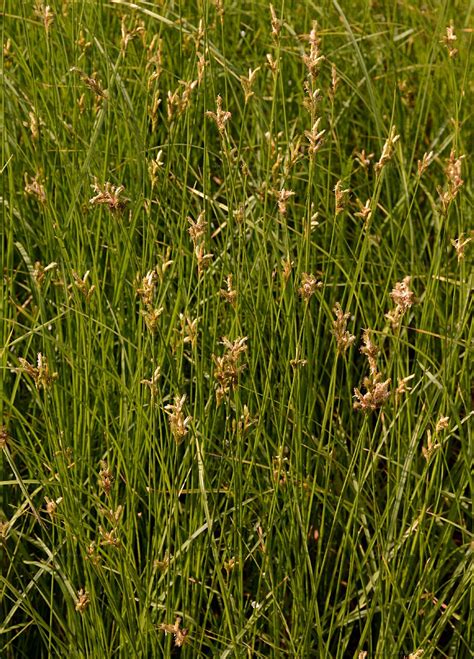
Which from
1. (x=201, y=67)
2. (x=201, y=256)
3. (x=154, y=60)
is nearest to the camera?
(x=201, y=256)

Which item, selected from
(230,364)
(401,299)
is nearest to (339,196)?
(401,299)

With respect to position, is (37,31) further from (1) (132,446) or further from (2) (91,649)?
(2) (91,649)

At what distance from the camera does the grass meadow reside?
1.88 meters

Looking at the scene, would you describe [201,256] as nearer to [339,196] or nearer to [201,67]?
[339,196]

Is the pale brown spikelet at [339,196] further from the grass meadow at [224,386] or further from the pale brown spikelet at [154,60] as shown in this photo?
the pale brown spikelet at [154,60]

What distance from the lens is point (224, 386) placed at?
1.74m

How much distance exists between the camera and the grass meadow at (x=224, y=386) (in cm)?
188

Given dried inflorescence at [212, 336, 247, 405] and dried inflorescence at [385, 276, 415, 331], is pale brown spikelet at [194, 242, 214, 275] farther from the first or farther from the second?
dried inflorescence at [385, 276, 415, 331]

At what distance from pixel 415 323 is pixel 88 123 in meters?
1.03

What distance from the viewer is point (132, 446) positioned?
2.17 m

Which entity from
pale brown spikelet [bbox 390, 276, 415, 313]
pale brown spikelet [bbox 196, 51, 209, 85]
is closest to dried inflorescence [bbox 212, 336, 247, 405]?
pale brown spikelet [bbox 390, 276, 415, 313]

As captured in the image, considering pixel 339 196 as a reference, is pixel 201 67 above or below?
above

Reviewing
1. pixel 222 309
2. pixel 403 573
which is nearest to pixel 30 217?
pixel 222 309

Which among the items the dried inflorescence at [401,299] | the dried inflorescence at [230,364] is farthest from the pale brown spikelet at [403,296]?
the dried inflorescence at [230,364]
